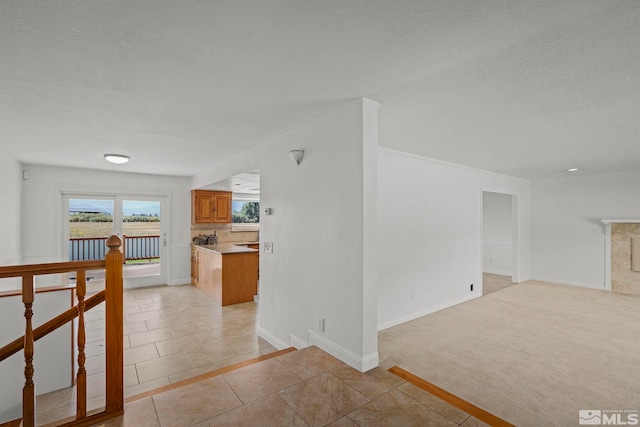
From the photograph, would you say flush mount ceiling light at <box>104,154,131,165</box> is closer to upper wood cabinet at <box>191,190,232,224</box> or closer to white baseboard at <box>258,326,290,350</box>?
upper wood cabinet at <box>191,190,232,224</box>

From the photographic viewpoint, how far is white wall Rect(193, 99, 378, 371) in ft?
8.20

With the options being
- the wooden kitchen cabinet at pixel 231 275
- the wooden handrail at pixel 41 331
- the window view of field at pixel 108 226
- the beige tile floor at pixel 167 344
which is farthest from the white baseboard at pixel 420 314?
the window view of field at pixel 108 226

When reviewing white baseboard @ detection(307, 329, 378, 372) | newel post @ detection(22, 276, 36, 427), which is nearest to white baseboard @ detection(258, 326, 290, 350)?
white baseboard @ detection(307, 329, 378, 372)

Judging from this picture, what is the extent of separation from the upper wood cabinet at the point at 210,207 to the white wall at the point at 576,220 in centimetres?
720

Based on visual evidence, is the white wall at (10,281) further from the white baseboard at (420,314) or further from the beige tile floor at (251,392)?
the white baseboard at (420,314)

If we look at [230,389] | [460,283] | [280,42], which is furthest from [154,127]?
[460,283]

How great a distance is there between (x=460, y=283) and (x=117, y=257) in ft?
16.4

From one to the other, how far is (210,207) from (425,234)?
4.79 meters

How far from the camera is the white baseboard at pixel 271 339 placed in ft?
11.4

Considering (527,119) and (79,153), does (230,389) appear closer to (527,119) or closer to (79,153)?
(527,119)

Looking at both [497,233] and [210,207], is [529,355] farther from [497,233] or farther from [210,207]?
[210,207]

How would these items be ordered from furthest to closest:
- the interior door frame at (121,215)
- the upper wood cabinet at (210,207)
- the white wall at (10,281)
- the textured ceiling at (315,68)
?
the upper wood cabinet at (210,207) → the interior door frame at (121,215) → the white wall at (10,281) → the textured ceiling at (315,68)

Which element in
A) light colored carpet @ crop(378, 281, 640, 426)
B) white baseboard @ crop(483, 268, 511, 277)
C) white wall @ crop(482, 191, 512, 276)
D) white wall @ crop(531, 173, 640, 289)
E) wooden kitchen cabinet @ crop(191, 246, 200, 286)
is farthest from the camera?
white wall @ crop(482, 191, 512, 276)

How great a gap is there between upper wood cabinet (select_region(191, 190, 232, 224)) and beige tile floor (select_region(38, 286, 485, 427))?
3467 mm
